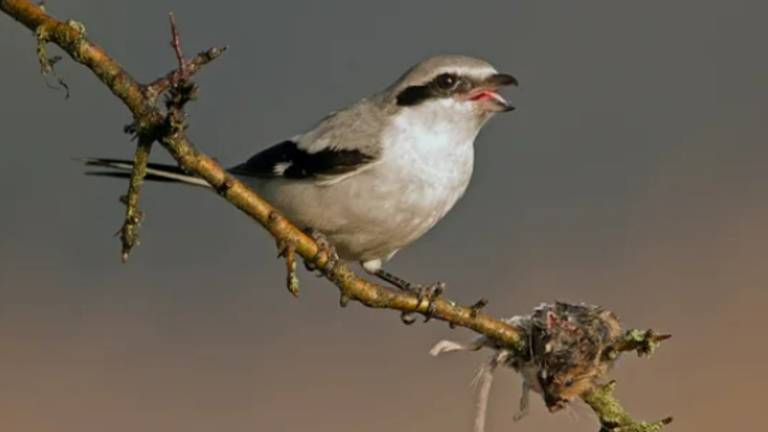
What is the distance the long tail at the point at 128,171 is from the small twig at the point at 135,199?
0.66 metres

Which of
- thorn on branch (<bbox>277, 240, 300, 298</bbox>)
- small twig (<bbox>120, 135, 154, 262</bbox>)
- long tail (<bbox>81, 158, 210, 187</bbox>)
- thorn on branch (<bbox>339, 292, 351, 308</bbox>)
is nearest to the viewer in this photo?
small twig (<bbox>120, 135, 154, 262</bbox>)

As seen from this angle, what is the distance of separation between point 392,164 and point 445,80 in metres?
0.24

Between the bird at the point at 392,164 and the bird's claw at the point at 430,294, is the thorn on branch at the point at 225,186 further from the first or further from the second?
the bird at the point at 392,164

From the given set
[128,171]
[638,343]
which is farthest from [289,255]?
[128,171]

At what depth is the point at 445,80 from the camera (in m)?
2.37

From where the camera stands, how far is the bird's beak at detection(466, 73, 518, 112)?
7.52 ft

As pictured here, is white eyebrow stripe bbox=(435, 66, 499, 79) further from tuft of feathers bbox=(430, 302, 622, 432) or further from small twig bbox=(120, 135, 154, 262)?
small twig bbox=(120, 135, 154, 262)

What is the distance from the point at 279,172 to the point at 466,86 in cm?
45

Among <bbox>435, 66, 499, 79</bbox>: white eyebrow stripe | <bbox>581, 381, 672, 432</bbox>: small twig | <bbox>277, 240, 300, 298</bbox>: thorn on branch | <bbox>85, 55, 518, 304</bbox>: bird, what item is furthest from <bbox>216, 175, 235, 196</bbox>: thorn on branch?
<bbox>435, 66, 499, 79</bbox>: white eyebrow stripe

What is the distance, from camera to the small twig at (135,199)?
1.17 m

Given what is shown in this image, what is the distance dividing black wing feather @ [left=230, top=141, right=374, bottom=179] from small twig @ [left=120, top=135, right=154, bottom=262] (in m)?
1.12

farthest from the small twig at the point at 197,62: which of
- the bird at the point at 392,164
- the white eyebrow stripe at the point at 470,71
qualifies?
the white eyebrow stripe at the point at 470,71

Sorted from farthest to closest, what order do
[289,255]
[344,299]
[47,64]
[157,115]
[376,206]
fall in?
[376,206] → [344,299] → [289,255] → [47,64] → [157,115]

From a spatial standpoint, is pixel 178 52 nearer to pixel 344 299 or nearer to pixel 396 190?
pixel 344 299
